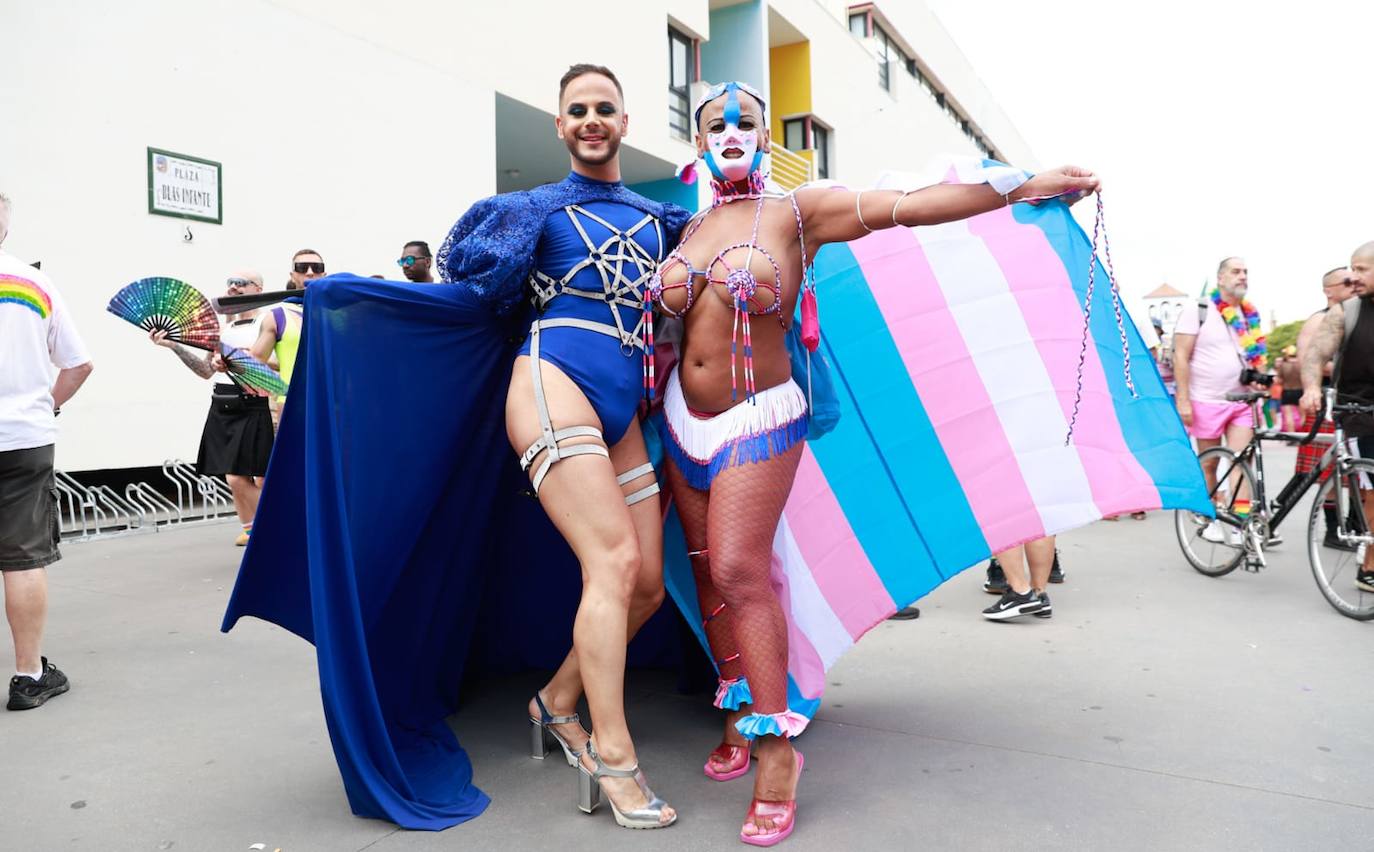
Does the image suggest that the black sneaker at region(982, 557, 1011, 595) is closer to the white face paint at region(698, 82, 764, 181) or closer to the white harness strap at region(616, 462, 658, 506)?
the white harness strap at region(616, 462, 658, 506)

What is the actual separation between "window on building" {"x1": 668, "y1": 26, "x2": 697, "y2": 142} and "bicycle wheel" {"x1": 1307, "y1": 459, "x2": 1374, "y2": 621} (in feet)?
41.7

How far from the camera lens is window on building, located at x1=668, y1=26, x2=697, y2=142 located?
16.5 meters

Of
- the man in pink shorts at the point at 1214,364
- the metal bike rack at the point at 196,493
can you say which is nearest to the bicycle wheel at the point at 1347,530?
the man in pink shorts at the point at 1214,364

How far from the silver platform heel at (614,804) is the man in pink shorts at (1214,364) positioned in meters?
5.44

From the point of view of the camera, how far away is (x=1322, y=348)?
5.42 m

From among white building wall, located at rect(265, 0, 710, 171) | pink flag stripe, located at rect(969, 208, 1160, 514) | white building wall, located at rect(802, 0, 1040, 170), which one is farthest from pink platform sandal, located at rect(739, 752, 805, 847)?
white building wall, located at rect(802, 0, 1040, 170)

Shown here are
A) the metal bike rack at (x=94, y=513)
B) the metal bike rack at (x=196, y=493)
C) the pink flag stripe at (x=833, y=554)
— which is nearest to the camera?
the pink flag stripe at (x=833, y=554)

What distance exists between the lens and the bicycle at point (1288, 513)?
5.11 m

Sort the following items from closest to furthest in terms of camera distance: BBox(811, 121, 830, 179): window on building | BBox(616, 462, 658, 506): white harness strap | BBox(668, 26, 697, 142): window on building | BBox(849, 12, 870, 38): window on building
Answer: BBox(616, 462, 658, 506): white harness strap < BBox(668, 26, 697, 142): window on building < BBox(811, 121, 830, 179): window on building < BBox(849, 12, 870, 38): window on building

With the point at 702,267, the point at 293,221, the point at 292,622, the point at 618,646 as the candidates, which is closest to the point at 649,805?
the point at 618,646

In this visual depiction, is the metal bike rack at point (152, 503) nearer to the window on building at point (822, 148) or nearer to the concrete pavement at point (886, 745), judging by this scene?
the concrete pavement at point (886, 745)

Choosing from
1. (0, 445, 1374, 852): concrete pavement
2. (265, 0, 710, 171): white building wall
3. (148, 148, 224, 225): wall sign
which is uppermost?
(265, 0, 710, 171): white building wall

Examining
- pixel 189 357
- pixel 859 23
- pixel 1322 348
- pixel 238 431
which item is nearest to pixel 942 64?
pixel 859 23

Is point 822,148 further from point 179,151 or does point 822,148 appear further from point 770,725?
point 770,725
